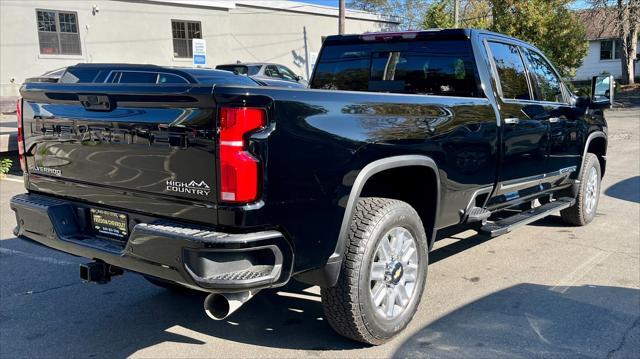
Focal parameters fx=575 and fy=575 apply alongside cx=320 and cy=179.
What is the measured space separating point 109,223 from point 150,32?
80.2 feet

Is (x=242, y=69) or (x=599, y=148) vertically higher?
(x=242, y=69)

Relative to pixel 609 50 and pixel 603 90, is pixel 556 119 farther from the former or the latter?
pixel 609 50

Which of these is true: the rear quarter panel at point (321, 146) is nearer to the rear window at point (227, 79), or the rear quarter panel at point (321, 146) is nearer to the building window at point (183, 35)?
the rear window at point (227, 79)

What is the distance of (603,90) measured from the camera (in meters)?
6.40

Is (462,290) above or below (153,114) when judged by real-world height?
below

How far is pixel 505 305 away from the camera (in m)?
4.36

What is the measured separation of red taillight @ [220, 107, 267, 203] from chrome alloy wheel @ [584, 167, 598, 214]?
200 inches

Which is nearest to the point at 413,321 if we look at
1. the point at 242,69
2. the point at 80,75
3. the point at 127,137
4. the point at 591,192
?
the point at 127,137

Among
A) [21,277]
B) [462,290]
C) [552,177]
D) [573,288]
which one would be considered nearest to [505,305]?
[462,290]

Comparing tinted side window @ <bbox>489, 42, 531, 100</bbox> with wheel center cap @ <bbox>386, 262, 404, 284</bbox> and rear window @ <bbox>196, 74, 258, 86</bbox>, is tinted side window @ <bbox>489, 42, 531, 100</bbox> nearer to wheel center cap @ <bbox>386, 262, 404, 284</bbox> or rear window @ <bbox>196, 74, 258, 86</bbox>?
wheel center cap @ <bbox>386, 262, 404, 284</bbox>

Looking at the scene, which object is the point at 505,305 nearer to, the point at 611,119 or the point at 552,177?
the point at 552,177

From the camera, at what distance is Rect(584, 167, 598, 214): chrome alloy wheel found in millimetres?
6660

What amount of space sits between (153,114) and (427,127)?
1831 mm

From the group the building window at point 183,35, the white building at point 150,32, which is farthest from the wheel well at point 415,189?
the building window at point 183,35
